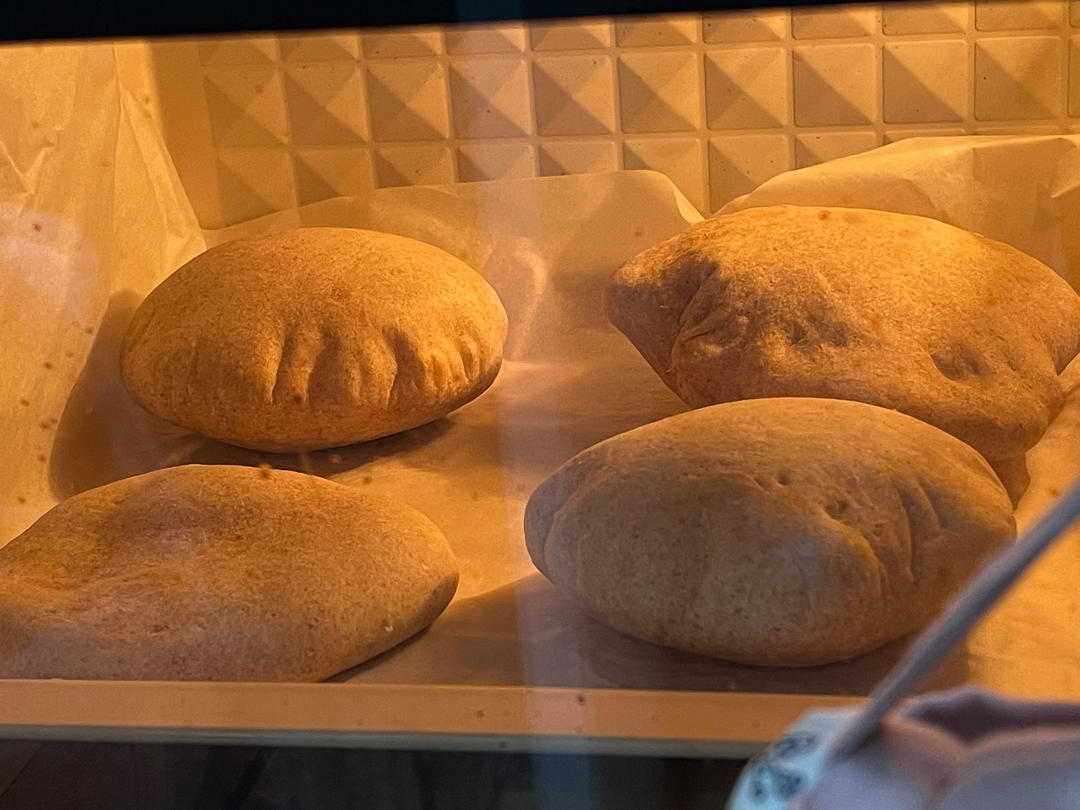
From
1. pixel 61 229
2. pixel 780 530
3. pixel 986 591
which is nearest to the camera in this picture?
pixel 986 591

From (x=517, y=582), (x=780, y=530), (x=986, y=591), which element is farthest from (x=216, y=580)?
(x=986, y=591)

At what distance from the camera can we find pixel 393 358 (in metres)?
0.80

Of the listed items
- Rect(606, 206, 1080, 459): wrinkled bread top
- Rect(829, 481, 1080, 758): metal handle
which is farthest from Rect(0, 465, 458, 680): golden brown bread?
Rect(829, 481, 1080, 758): metal handle

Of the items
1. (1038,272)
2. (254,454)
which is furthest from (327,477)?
(1038,272)

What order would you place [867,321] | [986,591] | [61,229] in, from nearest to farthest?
[986,591]
[867,321]
[61,229]

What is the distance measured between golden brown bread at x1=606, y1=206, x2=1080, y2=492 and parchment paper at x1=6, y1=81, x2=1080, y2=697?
0.03m

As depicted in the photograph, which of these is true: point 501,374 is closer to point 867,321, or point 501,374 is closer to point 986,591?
point 867,321

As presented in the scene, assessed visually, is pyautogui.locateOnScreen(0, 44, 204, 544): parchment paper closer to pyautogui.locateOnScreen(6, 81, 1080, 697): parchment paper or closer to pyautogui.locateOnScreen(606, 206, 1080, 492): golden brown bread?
pyautogui.locateOnScreen(6, 81, 1080, 697): parchment paper

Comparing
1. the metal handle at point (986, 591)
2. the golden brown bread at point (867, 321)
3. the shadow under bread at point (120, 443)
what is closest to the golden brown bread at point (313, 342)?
the shadow under bread at point (120, 443)

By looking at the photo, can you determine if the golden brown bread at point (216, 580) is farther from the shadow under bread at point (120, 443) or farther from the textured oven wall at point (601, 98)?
the textured oven wall at point (601, 98)

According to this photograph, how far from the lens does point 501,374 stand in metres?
0.74

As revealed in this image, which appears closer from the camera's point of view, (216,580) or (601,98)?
(216,580)

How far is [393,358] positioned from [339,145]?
0.15 m

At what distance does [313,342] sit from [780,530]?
0.35m
